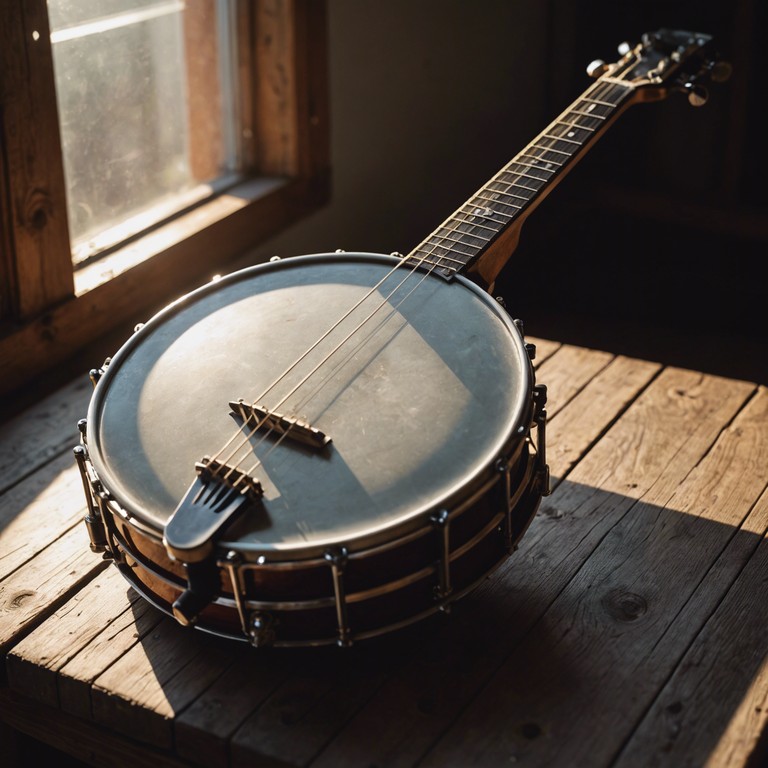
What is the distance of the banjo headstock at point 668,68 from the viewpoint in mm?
2211

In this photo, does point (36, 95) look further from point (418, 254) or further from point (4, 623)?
point (4, 623)

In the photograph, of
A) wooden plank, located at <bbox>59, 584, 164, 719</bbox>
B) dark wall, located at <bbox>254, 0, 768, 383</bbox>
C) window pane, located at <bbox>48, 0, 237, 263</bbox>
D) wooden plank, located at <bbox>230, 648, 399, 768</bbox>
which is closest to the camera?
wooden plank, located at <bbox>230, 648, 399, 768</bbox>

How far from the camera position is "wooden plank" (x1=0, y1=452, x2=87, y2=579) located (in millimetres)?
1852

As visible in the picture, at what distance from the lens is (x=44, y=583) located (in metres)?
1.77

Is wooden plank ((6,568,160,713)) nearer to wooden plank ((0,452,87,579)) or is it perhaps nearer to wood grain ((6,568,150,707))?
wood grain ((6,568,150,707))

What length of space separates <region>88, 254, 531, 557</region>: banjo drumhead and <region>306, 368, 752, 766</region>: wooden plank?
32 centimetres

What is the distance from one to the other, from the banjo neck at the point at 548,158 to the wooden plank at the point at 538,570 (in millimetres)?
466

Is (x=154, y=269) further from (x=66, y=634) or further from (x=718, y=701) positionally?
(x=718, y=701)

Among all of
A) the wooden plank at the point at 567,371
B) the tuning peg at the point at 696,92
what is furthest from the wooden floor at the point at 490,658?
the tuning peg at the point at 696,92

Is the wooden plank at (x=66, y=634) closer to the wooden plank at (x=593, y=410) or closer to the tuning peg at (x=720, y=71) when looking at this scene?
the wooden plank at (x=593, y=410)

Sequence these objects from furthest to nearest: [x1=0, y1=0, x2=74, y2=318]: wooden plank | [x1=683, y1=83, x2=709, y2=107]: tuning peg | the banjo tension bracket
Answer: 1. [x1=683, y1=83, x2=709, y2=107]: tuning peg
2. [x1=0, y1=0, x2=74, y2=318]: wooden plank
3. the banjo tension bracket

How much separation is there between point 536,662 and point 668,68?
1368 mm

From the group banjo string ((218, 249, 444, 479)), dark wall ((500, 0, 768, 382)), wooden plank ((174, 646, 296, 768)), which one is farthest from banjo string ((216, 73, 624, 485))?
dark wall ((500, 0, 768, 382))

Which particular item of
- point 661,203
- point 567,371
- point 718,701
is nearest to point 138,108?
point 567,371
